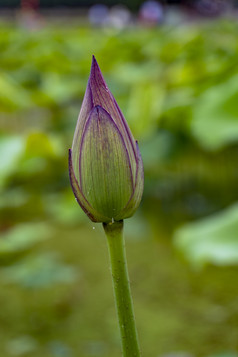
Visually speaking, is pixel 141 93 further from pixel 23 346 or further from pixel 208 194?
pixel 23 346

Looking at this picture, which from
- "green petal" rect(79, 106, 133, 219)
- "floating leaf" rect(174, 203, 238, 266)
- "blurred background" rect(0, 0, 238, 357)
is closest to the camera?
"green petal" rect(79, 106, 133, 219)

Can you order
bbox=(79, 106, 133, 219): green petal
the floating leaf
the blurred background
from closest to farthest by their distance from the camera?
1. bbox=(79, 106, 133, 219): green petal
2. the floating leaf
3. the blurred background

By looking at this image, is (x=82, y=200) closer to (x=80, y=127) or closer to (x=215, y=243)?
(x=80, y=127)

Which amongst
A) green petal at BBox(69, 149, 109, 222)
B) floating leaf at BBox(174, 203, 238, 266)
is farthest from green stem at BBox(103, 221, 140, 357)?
floating leaf at BBox(174, 203, 238, 266)

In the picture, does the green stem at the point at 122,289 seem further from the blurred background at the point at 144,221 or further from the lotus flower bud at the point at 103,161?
the blurred background at the point at 144,221

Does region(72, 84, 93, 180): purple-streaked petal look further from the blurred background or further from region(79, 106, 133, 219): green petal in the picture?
the blurred background

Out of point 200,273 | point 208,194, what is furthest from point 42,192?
point 200,273

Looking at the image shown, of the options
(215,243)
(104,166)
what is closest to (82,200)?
(104,166)
